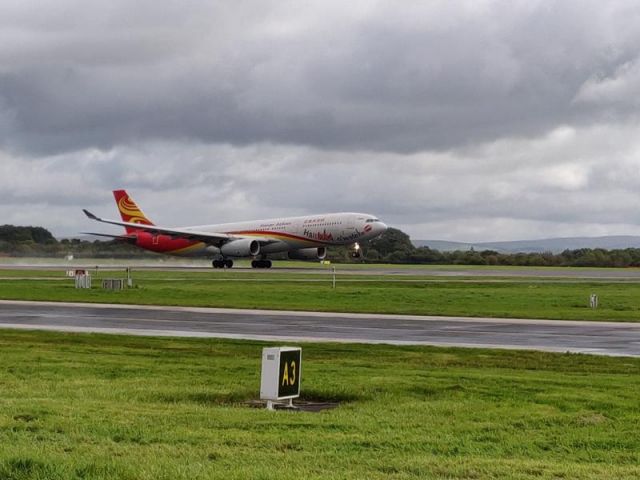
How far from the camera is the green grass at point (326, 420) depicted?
9617mm

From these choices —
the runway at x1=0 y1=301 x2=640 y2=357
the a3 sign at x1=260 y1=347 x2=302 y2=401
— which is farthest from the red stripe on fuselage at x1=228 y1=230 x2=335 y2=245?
the a3 sign at x1=260 y1=347 x2=302 y2=401

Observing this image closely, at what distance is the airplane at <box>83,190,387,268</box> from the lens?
85.4 metres

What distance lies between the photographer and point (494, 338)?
2752 centimetres

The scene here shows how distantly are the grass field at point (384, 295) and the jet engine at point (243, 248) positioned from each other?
22.4 m

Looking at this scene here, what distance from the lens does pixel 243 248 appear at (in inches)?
3479

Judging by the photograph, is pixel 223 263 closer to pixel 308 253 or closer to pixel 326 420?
pixel 308 253

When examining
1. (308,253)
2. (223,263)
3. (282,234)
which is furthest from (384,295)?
(223,263)

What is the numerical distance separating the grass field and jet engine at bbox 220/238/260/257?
22.4 m

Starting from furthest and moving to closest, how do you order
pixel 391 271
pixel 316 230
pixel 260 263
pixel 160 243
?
pixel 160 243 < pixel 260 263 < pixel 391 271 < pixel 316 230

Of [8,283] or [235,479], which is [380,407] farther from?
[8,283]

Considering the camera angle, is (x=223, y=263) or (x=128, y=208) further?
(x=128, y=208)

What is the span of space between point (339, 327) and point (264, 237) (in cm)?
5848

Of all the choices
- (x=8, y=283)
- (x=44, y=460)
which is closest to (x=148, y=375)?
(x=44, y=460)

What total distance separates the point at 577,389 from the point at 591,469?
6.47 meters
